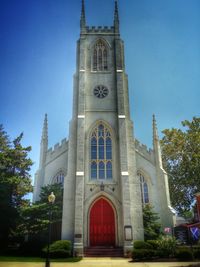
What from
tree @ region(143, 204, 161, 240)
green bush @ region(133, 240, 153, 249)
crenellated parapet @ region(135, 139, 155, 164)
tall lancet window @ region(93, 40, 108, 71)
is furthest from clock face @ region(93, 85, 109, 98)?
green bush @ region(133, 240, 153, 249)

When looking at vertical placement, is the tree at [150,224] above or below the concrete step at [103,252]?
above

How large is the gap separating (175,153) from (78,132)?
1546 centimetres

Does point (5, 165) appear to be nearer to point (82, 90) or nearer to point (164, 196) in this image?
point (82, 90)

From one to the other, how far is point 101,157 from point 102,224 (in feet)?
19.4

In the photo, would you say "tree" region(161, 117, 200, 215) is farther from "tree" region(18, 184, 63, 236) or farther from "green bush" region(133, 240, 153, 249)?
"tree" region(18, 184, 63, 236)

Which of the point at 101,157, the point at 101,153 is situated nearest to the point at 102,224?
the point at 101,157

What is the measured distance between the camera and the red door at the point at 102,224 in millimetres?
18938

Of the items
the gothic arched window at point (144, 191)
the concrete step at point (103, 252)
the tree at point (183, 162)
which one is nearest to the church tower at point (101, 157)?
the concrete step at point (103, 252)

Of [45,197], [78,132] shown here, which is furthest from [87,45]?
[45,197]

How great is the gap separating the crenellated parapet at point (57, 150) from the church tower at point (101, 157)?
110 inches

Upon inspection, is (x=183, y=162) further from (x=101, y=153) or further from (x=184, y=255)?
(x=184, y=255)

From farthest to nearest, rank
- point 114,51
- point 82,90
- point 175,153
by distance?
point 175,153, point 114,51, point 82,90

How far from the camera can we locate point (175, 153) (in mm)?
30750

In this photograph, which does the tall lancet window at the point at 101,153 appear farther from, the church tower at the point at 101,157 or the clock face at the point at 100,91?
the clock face at the point at 100,91
